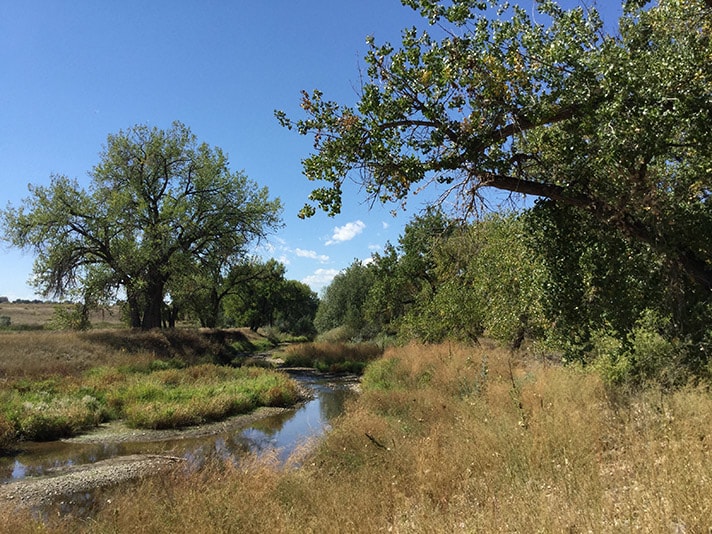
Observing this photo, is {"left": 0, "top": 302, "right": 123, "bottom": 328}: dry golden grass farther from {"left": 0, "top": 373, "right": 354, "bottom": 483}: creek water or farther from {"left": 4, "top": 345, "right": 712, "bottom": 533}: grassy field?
{"left": 4, "top": 345, "right": 712, "bottom": 533}: grassy field

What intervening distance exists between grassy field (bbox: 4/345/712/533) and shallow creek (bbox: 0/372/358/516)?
7.30 ft

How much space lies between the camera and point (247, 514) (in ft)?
20.1

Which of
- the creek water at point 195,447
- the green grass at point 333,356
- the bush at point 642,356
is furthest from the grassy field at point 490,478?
the green grass at point 333,356

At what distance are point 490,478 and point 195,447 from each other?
10.1 metres

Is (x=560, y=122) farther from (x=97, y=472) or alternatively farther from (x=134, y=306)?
(x=134, y=306)

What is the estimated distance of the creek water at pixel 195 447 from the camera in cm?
1113

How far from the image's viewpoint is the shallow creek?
436 inches

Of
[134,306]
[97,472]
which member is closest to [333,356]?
[134,306]

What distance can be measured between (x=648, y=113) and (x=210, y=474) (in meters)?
8.71

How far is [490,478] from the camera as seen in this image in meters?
5.74

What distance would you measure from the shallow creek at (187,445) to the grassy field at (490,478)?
2.23 meters

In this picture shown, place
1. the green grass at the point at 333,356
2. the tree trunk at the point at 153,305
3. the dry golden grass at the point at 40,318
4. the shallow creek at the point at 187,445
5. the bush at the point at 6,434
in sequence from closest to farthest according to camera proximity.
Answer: the shallow creek at the point at 187,445 → the bush at the point at 6,434 → the tree trunk at the point at 153,305 → the green grass at the point at 333,356 → the dry golden grass at the point at 40,318

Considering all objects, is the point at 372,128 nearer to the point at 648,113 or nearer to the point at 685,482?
the point at 648,113

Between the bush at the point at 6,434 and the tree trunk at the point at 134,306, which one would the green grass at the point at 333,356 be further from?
the bush at the point at 6,434
